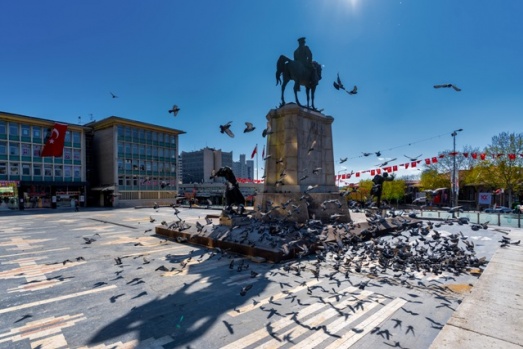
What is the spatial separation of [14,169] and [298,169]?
58.2m

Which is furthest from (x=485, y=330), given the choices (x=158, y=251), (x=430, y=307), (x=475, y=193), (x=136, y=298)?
(x=475, y=193)

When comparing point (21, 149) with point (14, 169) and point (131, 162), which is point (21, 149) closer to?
point (14, 169)

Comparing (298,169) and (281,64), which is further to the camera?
(281,64)

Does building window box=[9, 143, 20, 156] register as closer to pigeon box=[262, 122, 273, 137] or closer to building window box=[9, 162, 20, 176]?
building window box=[9, 162, 20, 176]

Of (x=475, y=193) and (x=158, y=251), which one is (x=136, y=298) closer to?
(x=158, y=251)

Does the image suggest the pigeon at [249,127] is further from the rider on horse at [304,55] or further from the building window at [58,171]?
the building window at [58,171]

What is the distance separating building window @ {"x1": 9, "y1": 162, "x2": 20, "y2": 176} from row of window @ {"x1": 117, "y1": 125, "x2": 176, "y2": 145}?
60.4ft

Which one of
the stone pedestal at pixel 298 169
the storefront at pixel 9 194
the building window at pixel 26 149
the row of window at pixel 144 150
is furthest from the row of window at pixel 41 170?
the stone pedestal at pixel 298 169

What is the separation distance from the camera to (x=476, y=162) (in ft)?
179

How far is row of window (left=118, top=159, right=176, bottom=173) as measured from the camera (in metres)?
61.8

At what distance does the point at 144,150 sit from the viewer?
6600cm

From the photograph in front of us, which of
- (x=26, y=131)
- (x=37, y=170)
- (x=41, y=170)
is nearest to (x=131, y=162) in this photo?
(x=41, y=170)

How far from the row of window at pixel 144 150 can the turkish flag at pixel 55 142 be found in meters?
10.7

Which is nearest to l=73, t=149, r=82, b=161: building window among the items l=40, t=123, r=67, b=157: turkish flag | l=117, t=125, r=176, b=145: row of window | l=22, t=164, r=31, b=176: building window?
l=40, t=123, r=67, b=157: turkish flag
